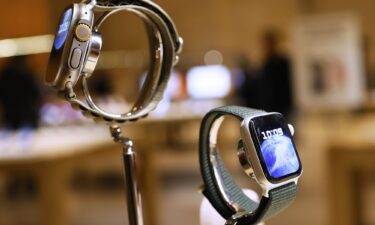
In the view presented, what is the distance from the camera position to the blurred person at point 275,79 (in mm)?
4664

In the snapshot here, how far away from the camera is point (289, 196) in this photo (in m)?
0.55

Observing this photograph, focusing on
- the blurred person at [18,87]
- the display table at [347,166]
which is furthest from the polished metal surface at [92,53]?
the blurred person at [18,87]

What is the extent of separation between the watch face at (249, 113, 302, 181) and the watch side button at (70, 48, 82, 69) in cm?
17

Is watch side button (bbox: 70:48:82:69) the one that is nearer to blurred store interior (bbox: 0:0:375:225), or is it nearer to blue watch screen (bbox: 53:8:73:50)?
blue watch screen (bbox: 53:8:73:50)

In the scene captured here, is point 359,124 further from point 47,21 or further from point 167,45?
point 47,21

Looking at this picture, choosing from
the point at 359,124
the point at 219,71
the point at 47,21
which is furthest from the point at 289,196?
the point at 219,71

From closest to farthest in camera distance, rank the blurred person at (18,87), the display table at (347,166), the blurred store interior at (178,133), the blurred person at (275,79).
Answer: the display table at (347,166) < the blurred store interior at (178,133) < the blurred person at (18,87) < the blurred person at (275,79)

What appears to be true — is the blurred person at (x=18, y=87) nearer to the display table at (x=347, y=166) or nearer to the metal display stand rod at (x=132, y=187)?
the display table at (x=347, y=166)

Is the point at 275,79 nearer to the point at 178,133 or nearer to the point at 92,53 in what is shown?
the point at 178,133

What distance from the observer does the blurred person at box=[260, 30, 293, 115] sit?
4.66 m

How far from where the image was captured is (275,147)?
1.72ft

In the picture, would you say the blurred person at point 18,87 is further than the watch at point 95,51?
Yes

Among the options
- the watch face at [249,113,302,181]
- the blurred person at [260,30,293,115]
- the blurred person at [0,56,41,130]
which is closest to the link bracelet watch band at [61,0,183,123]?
the watch face at [249,113,302,181]

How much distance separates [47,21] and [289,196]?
5868 millimetres
